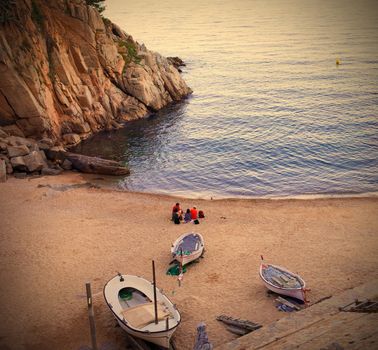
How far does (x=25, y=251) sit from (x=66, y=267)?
368 centimetres

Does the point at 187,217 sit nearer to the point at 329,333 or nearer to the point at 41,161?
the point at 329,333

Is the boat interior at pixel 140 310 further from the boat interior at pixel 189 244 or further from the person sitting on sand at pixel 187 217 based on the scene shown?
the person sitting on sand at pixel 187 217

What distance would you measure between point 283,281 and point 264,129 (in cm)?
3602

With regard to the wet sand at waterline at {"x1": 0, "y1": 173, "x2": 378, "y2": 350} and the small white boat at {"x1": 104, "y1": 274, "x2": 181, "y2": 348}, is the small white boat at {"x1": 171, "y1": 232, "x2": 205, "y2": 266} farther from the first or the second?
the small white boat at {"x1": 104, "y1": 274, "x2": 181, "y2": 348}

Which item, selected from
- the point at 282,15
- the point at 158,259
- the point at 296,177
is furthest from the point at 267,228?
the point at 282,15

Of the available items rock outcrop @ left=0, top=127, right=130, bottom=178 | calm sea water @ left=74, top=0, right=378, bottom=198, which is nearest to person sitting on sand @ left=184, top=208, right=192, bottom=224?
calm sea water @ left=74, top=0, right=378, bottom=198

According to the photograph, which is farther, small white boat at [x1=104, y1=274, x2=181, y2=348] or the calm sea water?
the calm sea water

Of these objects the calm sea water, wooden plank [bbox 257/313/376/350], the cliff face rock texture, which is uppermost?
the cliff face rock texture

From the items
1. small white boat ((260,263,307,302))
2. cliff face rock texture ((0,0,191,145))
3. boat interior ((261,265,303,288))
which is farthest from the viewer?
cliff face rock texture ((0,0,191,145))

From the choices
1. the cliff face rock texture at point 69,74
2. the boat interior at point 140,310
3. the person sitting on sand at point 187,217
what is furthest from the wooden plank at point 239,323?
the cliff face rock texture at point 69,74

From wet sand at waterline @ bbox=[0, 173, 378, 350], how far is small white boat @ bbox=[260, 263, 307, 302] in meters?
0.89

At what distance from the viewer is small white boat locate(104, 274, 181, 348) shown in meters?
17.2

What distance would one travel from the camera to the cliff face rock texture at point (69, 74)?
4366cm

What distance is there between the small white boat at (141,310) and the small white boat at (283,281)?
18.4ft
